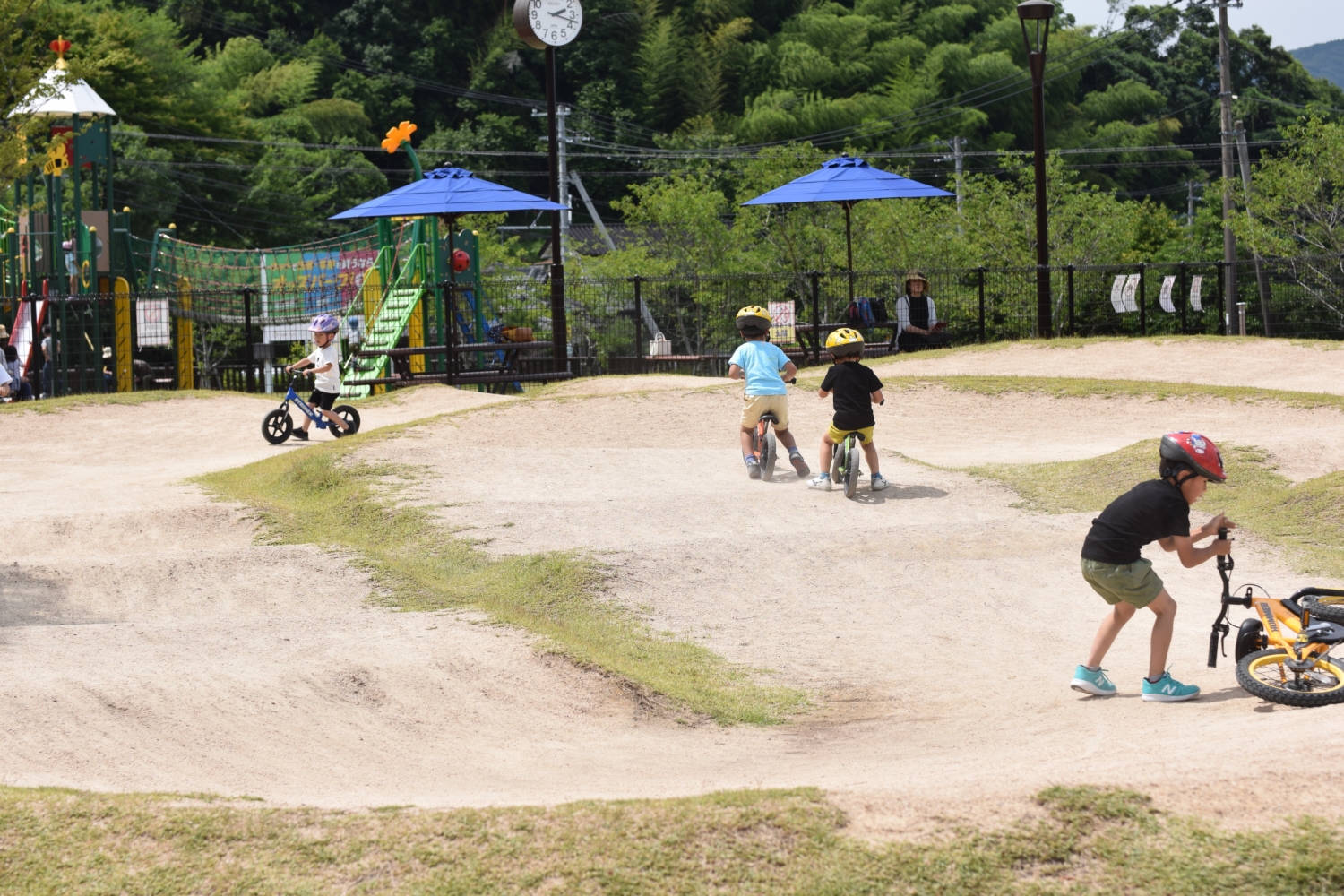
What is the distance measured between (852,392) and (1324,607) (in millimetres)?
5829

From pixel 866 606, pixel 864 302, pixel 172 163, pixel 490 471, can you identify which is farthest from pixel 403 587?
pixel 172 163

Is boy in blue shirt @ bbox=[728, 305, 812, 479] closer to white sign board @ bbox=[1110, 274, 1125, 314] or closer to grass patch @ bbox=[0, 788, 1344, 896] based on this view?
grass patch @ bbox=[0, 788, 1344, 896]

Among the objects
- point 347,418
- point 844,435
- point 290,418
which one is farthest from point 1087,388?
point 290,418

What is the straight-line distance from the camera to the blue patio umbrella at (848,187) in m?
24.4

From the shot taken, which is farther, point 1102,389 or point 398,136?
point 398,136

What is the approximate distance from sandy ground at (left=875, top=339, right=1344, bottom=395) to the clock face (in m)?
7.03

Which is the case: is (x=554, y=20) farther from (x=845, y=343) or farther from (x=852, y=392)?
(x=852, y=392)

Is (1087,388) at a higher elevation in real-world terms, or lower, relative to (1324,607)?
higher

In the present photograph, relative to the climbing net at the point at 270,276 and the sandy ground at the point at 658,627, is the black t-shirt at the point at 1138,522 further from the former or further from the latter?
the climbing net at the point at 270,276

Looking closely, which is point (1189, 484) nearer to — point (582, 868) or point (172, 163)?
point (582, 868)

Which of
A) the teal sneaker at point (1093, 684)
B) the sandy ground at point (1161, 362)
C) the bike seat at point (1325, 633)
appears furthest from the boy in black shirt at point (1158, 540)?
the sandy ground at point (1161, 362)

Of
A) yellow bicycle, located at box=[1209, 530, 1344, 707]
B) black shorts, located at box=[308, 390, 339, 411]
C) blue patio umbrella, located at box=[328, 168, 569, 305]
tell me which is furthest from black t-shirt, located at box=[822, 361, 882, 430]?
blue patio umbrella, located at box=[328, 168, 569, 305]

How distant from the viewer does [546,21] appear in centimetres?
2203

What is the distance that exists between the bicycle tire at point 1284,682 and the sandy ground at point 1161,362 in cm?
1401
